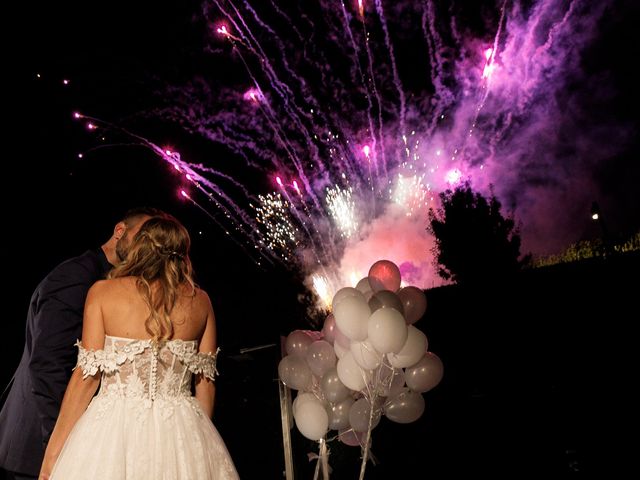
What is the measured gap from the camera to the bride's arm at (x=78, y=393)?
6.70 feet

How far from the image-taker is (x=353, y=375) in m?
3.91

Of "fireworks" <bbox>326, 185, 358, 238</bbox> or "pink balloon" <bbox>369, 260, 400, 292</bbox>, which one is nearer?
"pink balloon" <bbox>369, 260, 400, 292</bbox>

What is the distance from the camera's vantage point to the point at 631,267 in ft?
17.3

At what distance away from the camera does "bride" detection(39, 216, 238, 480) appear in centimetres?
201

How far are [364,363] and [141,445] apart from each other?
6.91 ft

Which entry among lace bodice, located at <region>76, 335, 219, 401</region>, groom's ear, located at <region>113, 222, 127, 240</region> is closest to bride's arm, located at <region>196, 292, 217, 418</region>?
lace bodice, located at <region>76, 335, 219, 401</region>

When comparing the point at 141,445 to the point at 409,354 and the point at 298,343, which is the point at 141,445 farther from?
the point at 298,343

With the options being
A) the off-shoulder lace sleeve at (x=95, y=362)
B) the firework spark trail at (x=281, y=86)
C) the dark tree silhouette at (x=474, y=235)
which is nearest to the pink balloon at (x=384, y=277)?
the off-shoulder lace sleeve at (x=95, y=362)

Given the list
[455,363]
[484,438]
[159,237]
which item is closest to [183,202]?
[455,363]

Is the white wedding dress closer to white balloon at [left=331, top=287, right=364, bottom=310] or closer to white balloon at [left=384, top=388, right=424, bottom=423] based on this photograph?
white balloon at [left=331, top=287, right=364, bottom=310]

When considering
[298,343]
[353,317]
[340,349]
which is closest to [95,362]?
[353,317]

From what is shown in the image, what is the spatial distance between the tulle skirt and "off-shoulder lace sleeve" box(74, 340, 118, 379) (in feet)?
0.49

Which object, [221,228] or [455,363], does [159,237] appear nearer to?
[455,363]

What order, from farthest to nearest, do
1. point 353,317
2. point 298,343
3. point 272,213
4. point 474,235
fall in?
point 474,235, point 272,213, point 298,343, point 353,317
